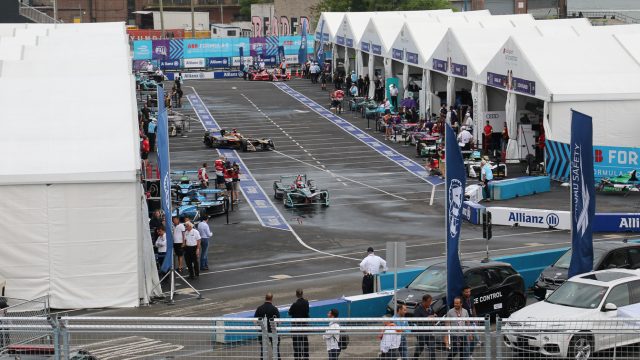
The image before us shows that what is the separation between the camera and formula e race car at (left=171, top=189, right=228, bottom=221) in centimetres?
3591

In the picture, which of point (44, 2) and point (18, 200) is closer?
point (18, 200)

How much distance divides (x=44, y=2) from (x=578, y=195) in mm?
116635

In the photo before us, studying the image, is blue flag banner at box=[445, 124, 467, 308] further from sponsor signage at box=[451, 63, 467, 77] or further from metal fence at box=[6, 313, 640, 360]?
sponsor signage at box=[451, 63, 467, 77]

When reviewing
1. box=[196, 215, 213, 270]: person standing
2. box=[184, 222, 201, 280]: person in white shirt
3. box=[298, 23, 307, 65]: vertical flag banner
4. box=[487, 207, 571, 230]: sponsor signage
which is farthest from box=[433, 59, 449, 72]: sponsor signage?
box=[298, 23, 307, 65]: vertical flag banner

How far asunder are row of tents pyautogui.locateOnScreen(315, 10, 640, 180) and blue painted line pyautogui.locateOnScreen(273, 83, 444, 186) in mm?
3744

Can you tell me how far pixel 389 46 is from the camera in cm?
6469

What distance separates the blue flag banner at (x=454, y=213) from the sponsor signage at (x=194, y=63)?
70.6 meters

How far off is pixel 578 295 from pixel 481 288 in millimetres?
2767

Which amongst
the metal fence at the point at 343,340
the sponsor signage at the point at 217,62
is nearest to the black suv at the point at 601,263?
the metal fence at the point at 343,340

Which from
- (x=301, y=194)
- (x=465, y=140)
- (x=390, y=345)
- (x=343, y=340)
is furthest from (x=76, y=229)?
(x=465, y=140)

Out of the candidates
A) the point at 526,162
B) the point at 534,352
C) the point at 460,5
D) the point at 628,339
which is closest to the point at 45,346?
the point at 534,352

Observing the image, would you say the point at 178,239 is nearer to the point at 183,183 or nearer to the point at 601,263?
the point at 601,263

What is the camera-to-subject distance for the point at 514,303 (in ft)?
76.3

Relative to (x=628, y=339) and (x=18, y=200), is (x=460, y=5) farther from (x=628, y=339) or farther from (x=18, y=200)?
(x=628, y=339)
